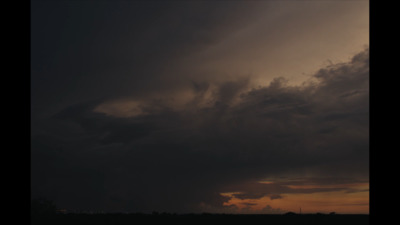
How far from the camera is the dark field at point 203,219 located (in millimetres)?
31844

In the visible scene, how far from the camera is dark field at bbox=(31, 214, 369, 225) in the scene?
31.8 meters

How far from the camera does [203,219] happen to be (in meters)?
32.6
